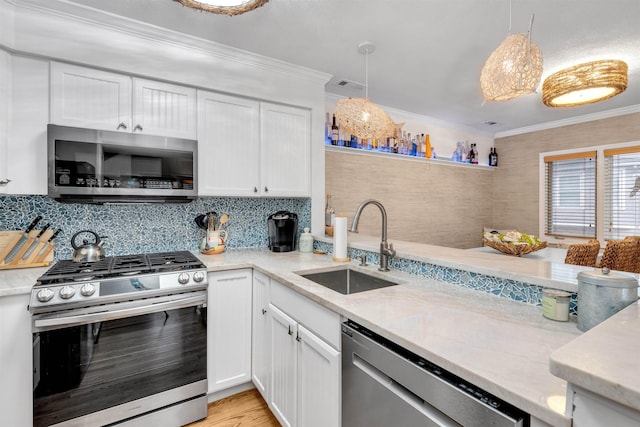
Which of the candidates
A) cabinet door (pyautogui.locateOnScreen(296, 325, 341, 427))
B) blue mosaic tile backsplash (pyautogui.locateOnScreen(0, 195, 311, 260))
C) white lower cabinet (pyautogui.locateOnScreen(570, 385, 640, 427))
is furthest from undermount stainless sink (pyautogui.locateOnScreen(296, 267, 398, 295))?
white lower cabinet (pyautogui.locateOnScreen(570, 385, 640, 427))

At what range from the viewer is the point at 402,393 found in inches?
37.7

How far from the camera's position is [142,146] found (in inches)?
77.9

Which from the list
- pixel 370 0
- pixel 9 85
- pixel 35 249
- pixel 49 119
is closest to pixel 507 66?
pixel 370 0

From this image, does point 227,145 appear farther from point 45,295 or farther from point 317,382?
point 317,382

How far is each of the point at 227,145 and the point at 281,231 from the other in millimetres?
811

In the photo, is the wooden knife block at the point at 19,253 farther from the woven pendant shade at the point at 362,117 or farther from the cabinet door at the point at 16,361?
the woven pendant shade at the point at 362,117

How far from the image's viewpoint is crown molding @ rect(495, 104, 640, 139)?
3471mm

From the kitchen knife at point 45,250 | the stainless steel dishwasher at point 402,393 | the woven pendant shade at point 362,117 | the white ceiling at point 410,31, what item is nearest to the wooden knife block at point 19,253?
the kitchen knife at point 45,250

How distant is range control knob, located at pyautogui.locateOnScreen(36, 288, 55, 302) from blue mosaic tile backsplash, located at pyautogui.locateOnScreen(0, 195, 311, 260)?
67cm

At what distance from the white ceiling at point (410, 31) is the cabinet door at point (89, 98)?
1.29 ft

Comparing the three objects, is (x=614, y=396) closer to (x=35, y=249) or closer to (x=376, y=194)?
(x=35, y=249)

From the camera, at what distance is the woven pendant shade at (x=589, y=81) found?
6.28ft

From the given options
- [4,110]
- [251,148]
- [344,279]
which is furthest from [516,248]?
[4,110]

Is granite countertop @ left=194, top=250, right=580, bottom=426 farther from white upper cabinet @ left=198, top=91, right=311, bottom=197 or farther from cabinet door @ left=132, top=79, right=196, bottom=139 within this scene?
cabinet door @ left=132, top=79, right=196, bottom=139
